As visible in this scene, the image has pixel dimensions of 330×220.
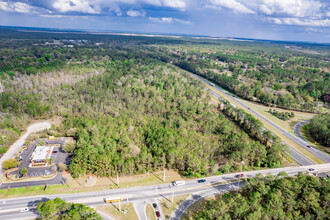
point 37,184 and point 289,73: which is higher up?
point 289,73

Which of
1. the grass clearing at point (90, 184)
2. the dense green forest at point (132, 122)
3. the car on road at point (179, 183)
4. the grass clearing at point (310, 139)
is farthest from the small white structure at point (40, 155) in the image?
the grass clearing at point (310, 139)

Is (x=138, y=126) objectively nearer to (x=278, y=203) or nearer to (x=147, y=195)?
(x=147, y=195)

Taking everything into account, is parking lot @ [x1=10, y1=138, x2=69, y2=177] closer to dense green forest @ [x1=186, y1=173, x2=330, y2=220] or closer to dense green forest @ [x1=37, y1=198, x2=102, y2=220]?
dense green forest @ [x1=37, y1=198, x2=102, y2=220]

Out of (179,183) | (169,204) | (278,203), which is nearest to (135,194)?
(169,204)

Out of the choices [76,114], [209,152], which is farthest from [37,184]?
[209,152]

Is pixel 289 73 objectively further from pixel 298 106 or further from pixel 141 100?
pixel 141 100

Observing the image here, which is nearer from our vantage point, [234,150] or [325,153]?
[234,150]

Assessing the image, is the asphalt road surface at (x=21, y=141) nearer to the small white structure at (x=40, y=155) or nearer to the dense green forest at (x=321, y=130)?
the small white structure at (x=40, y=155)
